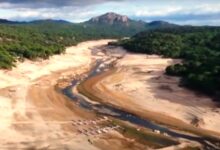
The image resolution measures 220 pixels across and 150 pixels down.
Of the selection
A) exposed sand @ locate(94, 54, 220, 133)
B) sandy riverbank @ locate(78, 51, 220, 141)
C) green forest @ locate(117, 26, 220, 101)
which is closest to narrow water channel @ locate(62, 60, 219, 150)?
sandy riverbank @ locate(78, 51, 220, 141)

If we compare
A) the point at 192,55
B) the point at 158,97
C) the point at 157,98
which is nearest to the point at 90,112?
the point at 157,98

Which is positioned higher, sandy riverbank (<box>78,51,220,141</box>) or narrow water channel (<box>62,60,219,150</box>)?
sandy riverbank (<box>78,51,220,141</box>)

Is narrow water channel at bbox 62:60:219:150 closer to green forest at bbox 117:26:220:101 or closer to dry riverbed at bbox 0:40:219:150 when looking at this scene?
dry riverbed at bbox 0:40:219:150

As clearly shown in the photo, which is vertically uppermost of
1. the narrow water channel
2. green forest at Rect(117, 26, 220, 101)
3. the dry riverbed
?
green forest at Rect(117, 26, 220, 101)

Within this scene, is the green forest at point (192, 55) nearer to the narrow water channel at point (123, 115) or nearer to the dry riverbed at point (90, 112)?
the dry riverbed at point (90, 112)

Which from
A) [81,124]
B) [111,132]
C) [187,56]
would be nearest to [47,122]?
[81,124]

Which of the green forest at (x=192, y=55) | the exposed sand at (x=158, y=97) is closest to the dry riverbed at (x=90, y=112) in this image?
the exposed sand at (x=158, y=97)

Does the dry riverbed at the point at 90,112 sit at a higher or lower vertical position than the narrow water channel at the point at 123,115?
higher

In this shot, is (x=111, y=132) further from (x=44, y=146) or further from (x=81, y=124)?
(x=44, y=146)
